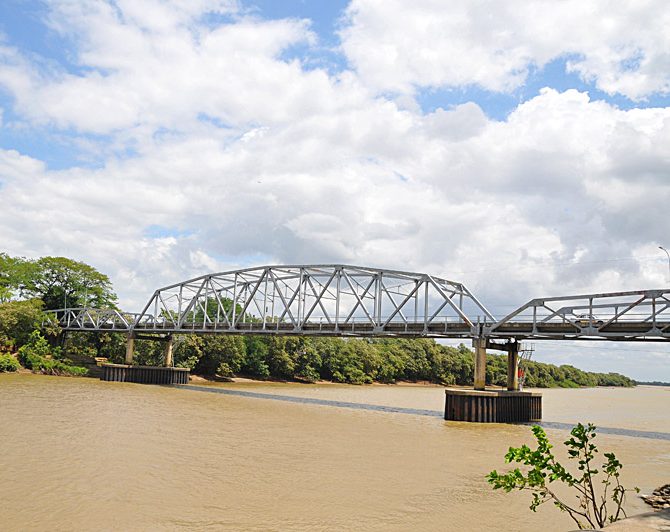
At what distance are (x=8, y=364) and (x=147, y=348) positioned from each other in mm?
18849

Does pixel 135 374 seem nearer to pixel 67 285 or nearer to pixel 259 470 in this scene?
pixel 67 285

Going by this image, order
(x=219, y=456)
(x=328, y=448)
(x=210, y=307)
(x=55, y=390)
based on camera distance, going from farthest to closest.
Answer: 1. (x=210, y=307)
2. (x=55, y=390)
3. (x=328, y=448)
4. (x=219, y=456)

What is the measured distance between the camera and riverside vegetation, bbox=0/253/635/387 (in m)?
75.0

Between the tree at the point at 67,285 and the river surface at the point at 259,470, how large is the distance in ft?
182

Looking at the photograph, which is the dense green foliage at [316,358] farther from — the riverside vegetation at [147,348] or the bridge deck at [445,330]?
the bridge deck at [445,330]

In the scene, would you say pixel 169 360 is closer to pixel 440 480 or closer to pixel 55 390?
pixel 55 390

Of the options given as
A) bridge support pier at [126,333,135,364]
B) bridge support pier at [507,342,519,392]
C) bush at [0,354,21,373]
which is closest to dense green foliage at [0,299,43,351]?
bush at [0,354,21,373]

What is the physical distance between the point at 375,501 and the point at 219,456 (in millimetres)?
8016

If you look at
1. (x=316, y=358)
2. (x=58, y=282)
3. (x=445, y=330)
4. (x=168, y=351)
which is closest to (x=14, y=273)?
(x=58, y=282)

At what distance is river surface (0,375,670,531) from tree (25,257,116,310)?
55.4 metres

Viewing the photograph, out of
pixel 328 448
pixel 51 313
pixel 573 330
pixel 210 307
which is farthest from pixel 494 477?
pixel 210 307

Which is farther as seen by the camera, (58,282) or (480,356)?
(58,282)

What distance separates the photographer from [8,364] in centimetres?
6725

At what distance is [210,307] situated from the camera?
380 ft
